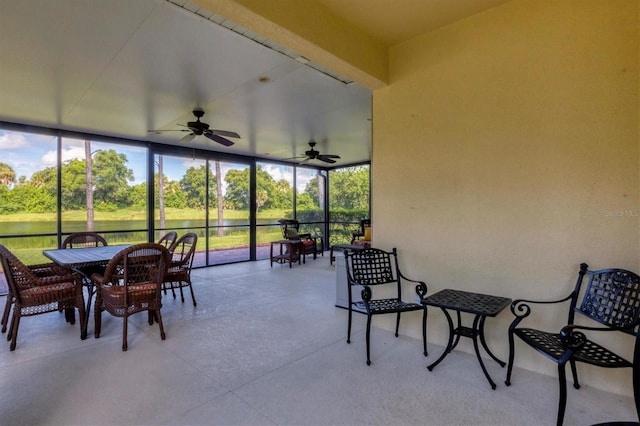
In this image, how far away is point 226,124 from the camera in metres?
5.12

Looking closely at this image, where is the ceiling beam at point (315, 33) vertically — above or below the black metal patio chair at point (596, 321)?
above

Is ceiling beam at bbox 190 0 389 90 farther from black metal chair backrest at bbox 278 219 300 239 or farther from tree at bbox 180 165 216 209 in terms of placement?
tree at bbox 180 165 216 209

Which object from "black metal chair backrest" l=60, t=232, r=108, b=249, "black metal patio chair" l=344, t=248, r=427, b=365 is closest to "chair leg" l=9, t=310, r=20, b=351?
"black metal chair backrest" l=60, t=232, r=108, b=249

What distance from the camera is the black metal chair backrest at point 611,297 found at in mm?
1852

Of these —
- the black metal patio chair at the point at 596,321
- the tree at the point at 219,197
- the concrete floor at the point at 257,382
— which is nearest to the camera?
the black metal patio chair at the point at 596,321

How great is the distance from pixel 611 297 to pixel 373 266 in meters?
1.68

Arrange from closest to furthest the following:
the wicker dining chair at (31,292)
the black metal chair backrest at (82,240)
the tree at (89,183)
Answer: the wicker dining chair at (31,292) < the black metal chair backrest at (82,240) < the tree at (89,183)

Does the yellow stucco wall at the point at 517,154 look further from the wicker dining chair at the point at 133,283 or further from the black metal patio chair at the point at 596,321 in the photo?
the wicker dining chair at the point at 133,283

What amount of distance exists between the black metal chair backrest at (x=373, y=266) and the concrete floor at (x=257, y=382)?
576 millimetres

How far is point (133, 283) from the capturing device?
3016 millimetres

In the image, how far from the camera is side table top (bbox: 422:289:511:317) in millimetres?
2078

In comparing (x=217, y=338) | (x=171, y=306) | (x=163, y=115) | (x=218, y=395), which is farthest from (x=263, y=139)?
(x=218, y=395)

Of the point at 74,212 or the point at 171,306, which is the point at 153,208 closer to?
the point at 74,212

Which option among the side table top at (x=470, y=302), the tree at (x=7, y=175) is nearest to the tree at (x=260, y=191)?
the tree at (x=7, y=175)
